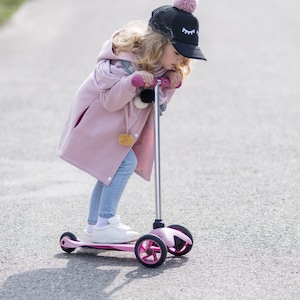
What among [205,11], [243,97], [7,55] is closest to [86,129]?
[243,97]

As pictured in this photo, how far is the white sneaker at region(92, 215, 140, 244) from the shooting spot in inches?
203

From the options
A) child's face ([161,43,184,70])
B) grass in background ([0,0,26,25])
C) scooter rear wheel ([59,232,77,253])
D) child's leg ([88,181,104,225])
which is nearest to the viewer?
child's face ([161,43,184,70])

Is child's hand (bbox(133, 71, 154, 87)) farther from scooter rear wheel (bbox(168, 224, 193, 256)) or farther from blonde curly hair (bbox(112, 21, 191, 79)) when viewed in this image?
Result: scooter rear wheel (bbox(168, 224, 193, 256))

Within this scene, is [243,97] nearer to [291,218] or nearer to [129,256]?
[291,218]

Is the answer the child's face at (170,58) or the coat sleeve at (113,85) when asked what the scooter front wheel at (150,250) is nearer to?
the coat sleeve at (113,85)

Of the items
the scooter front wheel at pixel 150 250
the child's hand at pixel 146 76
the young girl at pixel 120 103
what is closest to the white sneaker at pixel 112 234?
the young girl at pixel 120 103

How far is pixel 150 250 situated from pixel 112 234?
318 millimetres

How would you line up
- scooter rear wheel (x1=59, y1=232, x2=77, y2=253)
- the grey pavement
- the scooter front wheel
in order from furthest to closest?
scooter rear wheel (x1=59, y1=232, x2=77, y2=253), the scooter front wheel, the grey pavement

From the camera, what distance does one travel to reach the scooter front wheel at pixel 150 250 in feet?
15.9

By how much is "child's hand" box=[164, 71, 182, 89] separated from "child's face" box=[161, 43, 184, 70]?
50mm

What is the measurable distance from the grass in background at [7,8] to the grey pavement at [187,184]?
2691mm

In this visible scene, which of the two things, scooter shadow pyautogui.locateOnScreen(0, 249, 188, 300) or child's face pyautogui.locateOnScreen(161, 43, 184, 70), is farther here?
child's face pyautogui.locateOnScreen(161, 43, 184, 70)

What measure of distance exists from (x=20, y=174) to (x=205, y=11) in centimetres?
1256

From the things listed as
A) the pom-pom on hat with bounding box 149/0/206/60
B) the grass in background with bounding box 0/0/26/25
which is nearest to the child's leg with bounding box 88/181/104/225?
the pom-pom on hat with bounding box 149/0/206/60
